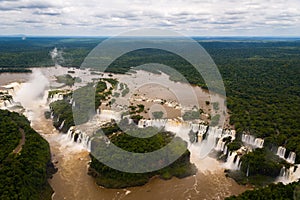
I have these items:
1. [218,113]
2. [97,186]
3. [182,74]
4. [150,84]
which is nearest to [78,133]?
[97,186]

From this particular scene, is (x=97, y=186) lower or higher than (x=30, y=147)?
lower

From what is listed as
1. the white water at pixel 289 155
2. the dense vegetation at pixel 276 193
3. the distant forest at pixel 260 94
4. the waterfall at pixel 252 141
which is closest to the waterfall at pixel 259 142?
the waterfall at pixel 252 141

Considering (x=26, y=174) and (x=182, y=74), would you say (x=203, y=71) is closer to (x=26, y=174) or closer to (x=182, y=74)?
(x=182, y=74)

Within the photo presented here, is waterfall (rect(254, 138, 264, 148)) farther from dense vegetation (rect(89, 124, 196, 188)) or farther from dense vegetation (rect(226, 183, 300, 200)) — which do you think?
dense vegetation (rect(226, 183, 300, 200))

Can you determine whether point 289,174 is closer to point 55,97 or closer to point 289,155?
point 289,155

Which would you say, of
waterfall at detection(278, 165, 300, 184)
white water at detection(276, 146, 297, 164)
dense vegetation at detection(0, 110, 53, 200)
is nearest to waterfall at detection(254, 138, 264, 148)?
white water at detection(276, 146, 297, 164)

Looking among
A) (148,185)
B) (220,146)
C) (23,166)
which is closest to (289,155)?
(220,146)
